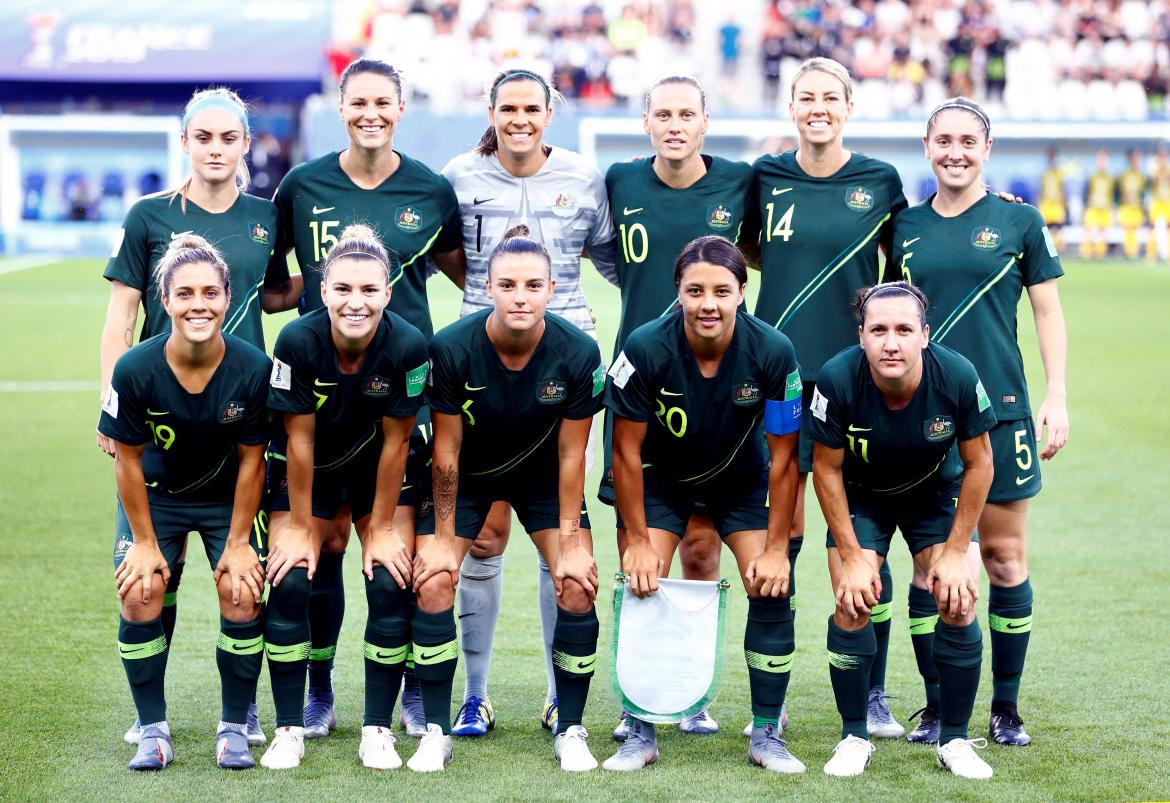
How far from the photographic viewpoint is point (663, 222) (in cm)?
491

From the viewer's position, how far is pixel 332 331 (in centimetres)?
434

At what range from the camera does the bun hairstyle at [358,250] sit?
14.2 ft

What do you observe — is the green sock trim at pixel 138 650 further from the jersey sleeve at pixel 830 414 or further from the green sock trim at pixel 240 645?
the jersey sleeve at pixel 830 414

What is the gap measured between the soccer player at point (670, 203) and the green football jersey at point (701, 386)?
1.37ft

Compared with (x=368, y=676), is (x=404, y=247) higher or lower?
higher

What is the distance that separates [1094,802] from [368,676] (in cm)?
213

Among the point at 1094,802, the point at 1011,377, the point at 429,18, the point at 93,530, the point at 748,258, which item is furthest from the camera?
the point at 429,18

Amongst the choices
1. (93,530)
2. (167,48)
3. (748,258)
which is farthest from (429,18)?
(748,258)

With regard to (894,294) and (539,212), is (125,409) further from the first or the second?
(894,294)

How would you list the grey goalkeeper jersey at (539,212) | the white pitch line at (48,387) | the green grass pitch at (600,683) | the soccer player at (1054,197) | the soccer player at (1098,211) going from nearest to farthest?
the green grass pitch at (600,683) → the grey goalkeeper jersey at (539,212) → the white pitch line at (48,387) → the soccer player at (1098,211) → the soccer player at (1054,197)

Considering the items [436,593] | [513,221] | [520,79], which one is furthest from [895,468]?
[520,79]

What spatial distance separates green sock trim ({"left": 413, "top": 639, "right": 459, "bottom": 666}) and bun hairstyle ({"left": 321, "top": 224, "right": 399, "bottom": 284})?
3.63ft

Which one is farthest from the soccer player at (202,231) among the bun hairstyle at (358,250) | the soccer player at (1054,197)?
the soccer player at (1054,197)

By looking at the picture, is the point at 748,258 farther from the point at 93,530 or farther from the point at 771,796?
the point at 93,530
